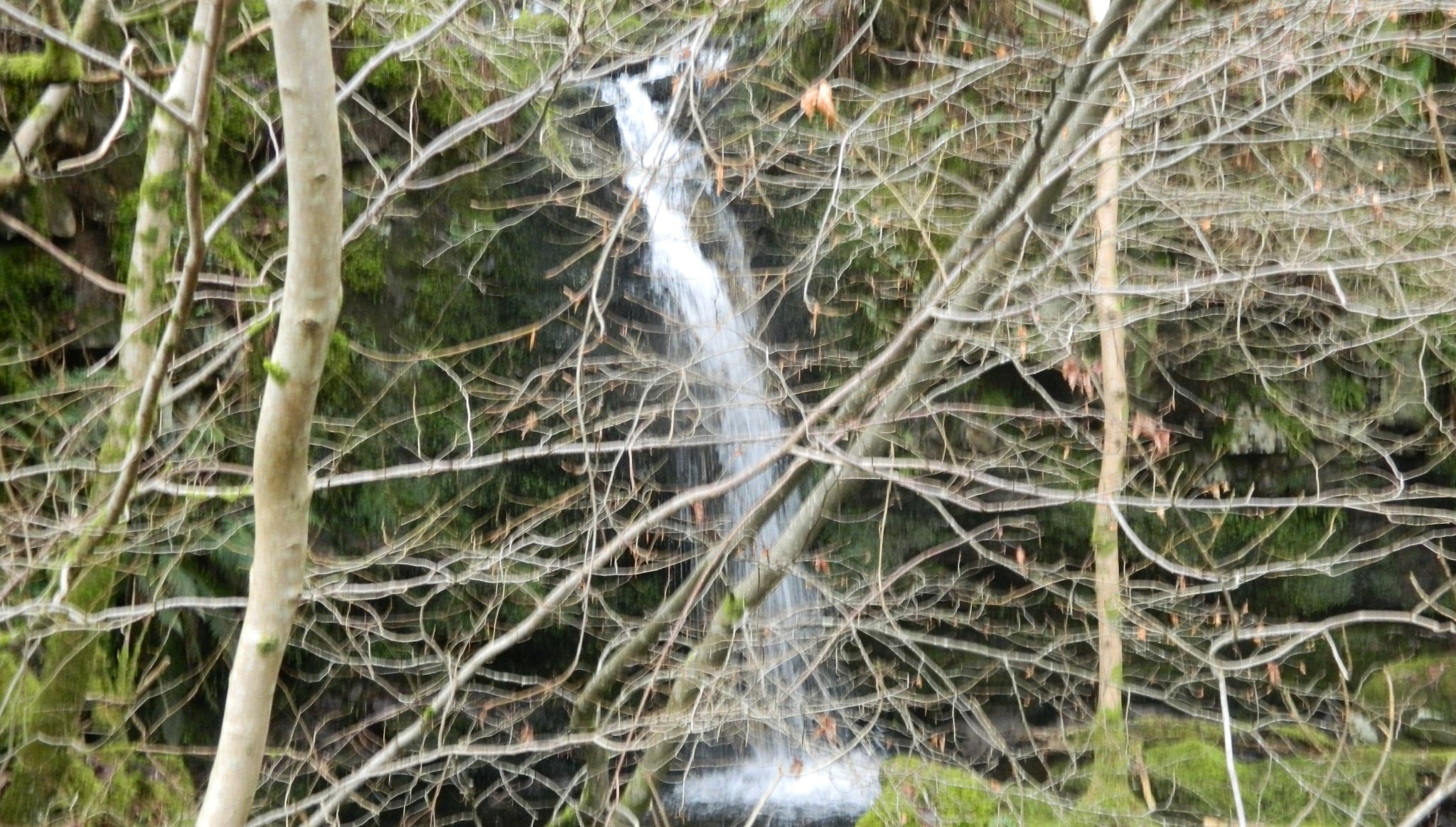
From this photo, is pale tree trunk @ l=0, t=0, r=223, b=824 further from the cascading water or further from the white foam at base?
the white foam at base

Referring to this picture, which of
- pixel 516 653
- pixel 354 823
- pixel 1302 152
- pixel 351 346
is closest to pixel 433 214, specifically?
pixel 351 346

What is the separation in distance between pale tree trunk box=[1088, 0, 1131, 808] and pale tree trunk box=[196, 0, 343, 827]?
3.97 metres

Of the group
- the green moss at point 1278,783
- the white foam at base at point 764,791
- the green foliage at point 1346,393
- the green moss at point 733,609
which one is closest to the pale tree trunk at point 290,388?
the green moss at point 733,609

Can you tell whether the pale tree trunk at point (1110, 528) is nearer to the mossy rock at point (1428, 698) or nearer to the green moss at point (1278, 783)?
the green moss at point (1278, 783)

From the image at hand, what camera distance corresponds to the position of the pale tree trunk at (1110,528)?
5301 mm

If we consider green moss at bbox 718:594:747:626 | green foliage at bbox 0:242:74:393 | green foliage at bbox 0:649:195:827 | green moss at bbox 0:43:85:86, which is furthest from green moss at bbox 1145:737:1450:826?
green moss at bbox 0:43:85:86

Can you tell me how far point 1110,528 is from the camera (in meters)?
6.10

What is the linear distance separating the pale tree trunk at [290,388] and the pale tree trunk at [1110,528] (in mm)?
3965

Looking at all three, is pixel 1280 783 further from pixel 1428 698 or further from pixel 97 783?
pixel 97 783

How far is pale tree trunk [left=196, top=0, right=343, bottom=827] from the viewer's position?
5.88ft

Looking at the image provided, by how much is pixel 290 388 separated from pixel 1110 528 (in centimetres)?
525

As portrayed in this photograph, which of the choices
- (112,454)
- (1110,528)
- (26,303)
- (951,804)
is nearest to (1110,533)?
(1110,528)

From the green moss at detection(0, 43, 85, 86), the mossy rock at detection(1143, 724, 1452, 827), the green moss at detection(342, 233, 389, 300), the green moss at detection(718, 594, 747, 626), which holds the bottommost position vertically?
the mossy rock at detection(1143, 724, 1452, 827)

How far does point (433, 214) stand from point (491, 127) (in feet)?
2.27
